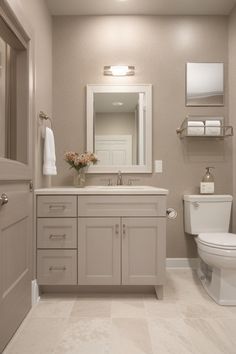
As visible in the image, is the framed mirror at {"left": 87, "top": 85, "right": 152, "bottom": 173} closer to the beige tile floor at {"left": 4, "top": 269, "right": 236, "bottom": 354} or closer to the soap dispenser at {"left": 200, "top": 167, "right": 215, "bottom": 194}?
the soap dispenser at {"left": 200, "top": 167, "right": 215, "bottom": 194}

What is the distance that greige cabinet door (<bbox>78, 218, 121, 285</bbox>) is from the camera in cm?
190

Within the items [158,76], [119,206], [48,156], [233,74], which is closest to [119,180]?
[119,206]

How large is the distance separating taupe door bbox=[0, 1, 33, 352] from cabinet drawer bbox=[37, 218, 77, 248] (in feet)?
0.43

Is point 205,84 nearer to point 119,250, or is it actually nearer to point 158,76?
point 158,76

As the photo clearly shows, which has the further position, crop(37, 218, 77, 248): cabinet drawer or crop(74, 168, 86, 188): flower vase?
crop(74, 168, 86, 188): flower vase

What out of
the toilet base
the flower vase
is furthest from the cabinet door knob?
the toilet base

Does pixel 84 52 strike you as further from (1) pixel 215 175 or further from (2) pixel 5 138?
(1) pixel 215 175

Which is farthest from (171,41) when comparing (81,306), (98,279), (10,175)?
(81,306)

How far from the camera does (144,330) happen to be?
5.06ft

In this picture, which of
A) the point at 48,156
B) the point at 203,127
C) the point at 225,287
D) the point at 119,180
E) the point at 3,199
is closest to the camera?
the point at 3,199

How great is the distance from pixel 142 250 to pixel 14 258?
87 cm

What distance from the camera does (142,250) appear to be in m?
1.90

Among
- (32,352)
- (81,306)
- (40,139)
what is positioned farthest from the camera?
(40,139)

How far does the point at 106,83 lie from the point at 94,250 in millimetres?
1572
